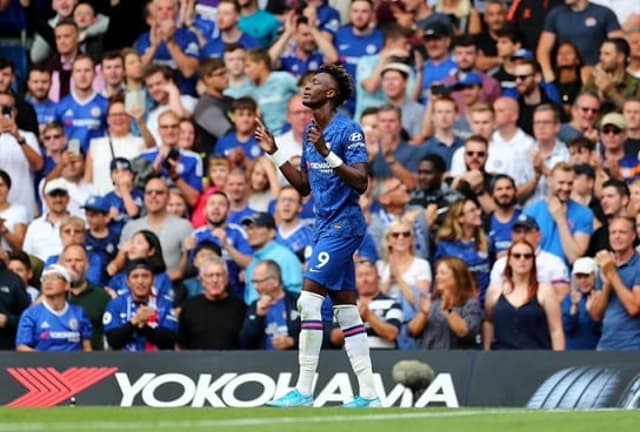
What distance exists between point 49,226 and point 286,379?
450 cm

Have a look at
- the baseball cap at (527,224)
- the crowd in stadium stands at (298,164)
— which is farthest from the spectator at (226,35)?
the baseball cap at (527,224)

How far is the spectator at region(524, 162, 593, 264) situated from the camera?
16.6 m

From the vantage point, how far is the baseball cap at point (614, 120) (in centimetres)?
1755

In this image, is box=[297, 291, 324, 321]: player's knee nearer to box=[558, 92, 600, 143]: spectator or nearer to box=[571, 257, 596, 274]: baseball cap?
box=[571, 257, 596, 274]: baseball cap

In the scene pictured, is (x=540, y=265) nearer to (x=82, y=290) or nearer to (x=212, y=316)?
(x=212, y=316)

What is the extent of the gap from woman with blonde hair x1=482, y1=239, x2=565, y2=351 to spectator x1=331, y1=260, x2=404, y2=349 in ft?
2.80

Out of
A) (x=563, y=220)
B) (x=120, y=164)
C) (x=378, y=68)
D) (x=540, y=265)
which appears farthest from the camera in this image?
(x=378, y=68)

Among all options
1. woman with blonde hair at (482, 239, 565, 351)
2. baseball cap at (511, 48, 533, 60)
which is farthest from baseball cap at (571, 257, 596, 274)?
baseball cap at (511, 48, 533, 60)

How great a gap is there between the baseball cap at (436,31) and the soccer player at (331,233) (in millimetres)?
7628

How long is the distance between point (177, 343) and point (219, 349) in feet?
1.31

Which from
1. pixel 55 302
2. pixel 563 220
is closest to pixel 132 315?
pixel 55 302

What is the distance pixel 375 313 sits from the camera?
15.8 meters

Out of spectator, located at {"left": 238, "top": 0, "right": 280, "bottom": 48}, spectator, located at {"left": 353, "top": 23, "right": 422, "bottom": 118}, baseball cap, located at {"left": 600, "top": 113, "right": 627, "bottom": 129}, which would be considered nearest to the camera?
baseball cap, located at {"left": 600, "top": 113, "right": 627, "bottom": 129}

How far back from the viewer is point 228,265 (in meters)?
17.1
